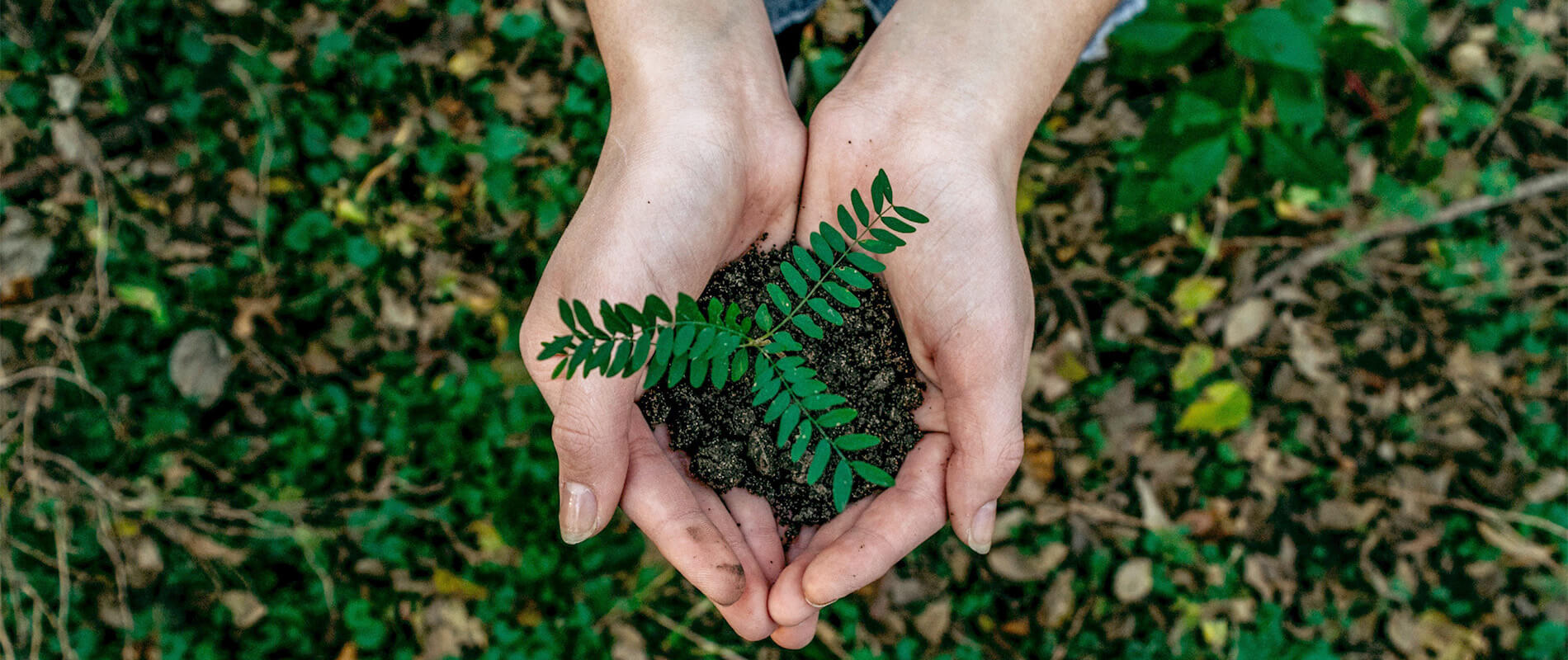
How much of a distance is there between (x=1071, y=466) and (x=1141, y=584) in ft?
1.64

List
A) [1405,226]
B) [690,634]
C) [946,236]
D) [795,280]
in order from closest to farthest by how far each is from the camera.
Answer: [795,280], [946,236], [690,634], [1405,226]

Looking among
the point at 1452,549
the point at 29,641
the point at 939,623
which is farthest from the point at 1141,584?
the point at 29,641

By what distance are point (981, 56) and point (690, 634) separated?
7.20 feet

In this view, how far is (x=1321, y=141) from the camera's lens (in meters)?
3.49

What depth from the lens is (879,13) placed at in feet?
10.2

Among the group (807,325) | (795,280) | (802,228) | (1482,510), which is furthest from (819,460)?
(1482,510)

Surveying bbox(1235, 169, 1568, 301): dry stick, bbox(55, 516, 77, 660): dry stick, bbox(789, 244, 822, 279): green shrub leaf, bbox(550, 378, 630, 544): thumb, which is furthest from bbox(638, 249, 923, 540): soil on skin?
bbox(55, 516, 77, 660): dry stick

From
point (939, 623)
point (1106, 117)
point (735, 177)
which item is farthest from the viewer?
point (1106, 117)

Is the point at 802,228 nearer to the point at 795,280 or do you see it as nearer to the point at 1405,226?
the point at 795,280

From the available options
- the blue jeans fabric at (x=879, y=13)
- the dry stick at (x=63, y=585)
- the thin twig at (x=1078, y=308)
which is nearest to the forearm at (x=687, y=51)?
the blue jeans fabric at (x=879, y=13)

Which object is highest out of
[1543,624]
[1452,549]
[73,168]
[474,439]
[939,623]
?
[73,168]

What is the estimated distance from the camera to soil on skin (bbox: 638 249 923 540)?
2381 mm

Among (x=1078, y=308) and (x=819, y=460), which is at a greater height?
(x=819, y=460)

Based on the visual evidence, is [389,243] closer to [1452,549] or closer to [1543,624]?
[1452,549]
